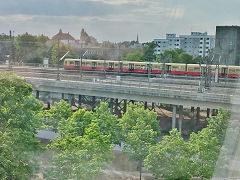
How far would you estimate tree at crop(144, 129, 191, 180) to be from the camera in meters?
3.54

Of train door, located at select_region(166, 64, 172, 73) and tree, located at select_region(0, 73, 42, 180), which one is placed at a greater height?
train door, located at select_region(166, 64, 172, 73)

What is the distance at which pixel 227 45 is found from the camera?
5.96m

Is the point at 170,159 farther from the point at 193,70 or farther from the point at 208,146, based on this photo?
the point at 193,70

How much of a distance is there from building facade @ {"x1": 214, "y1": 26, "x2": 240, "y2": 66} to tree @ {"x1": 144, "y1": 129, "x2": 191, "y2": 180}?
196cm

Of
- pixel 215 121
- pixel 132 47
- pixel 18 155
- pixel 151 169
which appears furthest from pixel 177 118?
pixel 18 155

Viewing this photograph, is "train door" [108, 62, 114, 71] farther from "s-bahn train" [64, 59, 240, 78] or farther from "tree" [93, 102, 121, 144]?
"tree" [93, 102, 121, 144]

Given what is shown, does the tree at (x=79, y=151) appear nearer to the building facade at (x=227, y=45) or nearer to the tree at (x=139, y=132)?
the tree at (x=139, y=132)

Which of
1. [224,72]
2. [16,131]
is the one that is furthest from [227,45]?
[16,131]

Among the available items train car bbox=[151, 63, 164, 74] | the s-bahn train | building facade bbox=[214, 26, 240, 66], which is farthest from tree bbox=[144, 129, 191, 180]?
train car bbox=[151, 63, 164, 74]

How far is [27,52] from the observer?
7.76 meters

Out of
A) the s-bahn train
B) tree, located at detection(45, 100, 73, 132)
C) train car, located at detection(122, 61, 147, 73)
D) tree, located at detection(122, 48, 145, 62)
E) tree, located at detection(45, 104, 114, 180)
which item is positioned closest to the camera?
tree, located at detection(45, 104, 114, 180)

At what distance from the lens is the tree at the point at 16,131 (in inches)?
113

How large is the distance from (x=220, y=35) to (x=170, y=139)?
244 cm

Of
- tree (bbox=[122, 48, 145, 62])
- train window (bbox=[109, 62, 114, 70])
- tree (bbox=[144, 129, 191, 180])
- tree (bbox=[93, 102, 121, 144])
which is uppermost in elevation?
tree (bbox=[122, 48, 145, 62])
